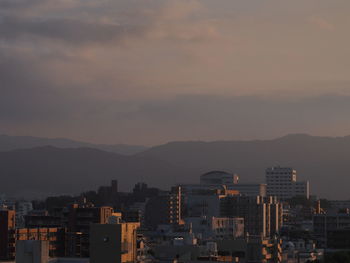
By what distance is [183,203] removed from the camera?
6575 inches

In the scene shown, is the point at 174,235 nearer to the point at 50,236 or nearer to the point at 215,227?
the point at 50,236

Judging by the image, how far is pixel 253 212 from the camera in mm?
147000

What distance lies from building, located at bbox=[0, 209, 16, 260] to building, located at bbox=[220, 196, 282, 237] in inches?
2454

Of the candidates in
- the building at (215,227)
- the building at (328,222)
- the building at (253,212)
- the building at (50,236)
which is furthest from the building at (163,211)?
the building at (50,236)

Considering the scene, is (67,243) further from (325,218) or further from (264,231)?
(264,231)

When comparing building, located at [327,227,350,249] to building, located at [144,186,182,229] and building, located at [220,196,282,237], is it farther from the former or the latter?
building, located at [144,186,182,229]

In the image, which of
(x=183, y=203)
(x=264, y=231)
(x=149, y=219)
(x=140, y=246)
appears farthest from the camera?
(x=183, y=203)

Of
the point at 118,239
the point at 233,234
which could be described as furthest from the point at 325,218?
the point at 118,239

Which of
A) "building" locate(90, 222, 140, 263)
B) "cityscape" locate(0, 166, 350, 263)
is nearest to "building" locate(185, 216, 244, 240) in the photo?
"cityscape" locate(0, 166, 350, 263)

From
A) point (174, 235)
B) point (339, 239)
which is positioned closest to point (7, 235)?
point (174, 235)

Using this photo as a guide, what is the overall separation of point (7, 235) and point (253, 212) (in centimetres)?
7153

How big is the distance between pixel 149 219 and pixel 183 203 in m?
11.9

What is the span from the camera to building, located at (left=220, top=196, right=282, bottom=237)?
14375 cm

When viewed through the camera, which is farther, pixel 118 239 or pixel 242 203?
pixel 242 203
